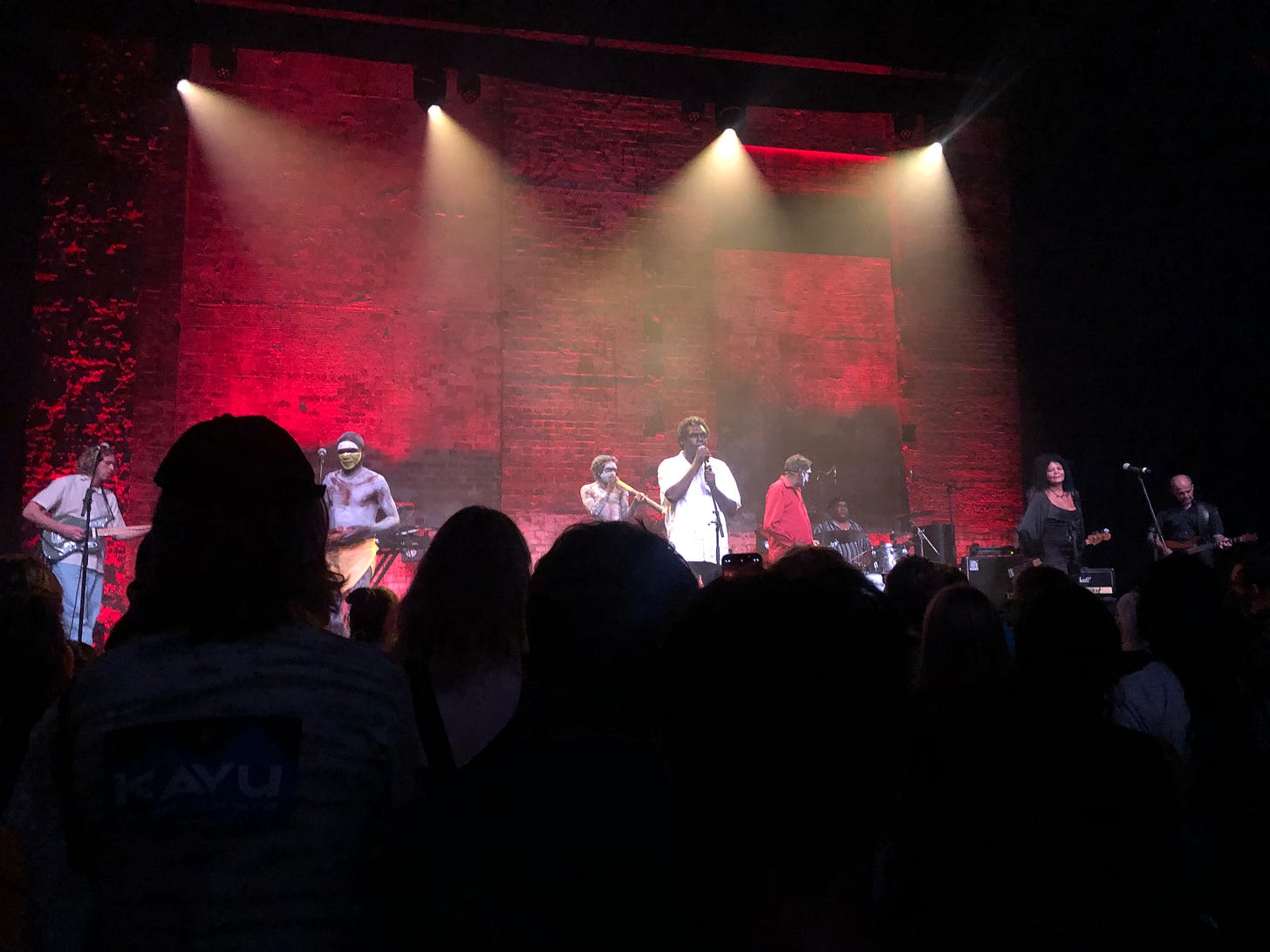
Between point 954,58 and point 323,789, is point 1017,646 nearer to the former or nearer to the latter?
point 323,789

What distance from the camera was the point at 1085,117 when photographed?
9000 millimetres

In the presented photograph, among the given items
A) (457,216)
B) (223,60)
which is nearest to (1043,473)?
(457,216)

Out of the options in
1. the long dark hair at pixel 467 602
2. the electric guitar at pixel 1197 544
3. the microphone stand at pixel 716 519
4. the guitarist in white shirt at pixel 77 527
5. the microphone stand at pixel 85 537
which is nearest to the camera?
the long dark hair at pixel 467 602

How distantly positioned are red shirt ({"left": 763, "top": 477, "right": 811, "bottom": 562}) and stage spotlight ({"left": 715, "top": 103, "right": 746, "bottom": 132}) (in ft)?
12.6

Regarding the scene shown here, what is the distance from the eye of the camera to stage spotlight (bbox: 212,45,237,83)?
812 cm

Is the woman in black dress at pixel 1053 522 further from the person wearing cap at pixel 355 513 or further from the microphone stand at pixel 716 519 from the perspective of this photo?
the person wearing cap at pixel 355 513

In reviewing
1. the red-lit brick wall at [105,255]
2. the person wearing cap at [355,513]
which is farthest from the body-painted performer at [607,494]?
the red-lit brick wall at [105,255]

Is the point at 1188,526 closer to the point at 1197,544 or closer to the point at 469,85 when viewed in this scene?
the point at 1197,544

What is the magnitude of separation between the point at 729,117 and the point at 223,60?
4.78 m

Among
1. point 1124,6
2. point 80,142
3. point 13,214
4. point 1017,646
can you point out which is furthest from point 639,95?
point 1017,646

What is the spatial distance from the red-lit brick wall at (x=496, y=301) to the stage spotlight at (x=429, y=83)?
23 centimetres

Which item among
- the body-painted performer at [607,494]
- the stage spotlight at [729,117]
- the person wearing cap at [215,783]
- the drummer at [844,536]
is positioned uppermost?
the stage spotlight at [729,117]

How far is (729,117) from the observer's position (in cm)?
906

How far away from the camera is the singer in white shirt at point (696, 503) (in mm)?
7023
